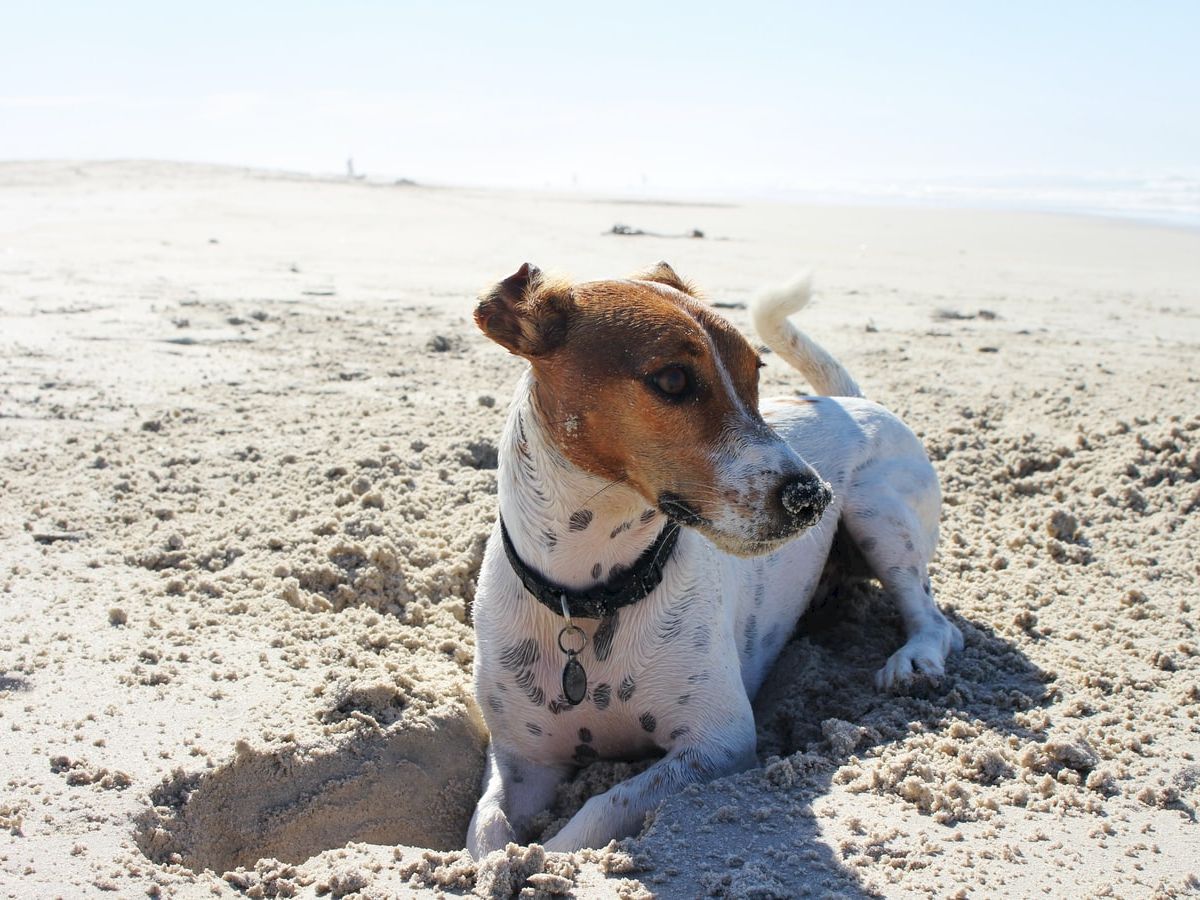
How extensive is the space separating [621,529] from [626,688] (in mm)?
542

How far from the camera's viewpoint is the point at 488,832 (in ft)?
10.9

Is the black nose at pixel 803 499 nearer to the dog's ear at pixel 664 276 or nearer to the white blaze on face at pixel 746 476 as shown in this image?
the white blaze on face at pixel 746 476

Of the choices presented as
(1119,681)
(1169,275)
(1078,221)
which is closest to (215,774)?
(1119,681)

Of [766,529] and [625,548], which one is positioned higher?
[766,529]

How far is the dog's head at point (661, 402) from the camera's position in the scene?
2859 millimetres

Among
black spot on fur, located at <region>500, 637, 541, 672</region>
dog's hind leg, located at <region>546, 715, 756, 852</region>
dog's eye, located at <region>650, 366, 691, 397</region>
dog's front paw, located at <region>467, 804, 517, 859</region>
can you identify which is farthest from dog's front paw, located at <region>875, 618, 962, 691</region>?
dog's eye, located at <region>650, 366, 691, 397</region>

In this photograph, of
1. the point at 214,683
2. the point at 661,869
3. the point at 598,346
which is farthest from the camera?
the point at 214,683

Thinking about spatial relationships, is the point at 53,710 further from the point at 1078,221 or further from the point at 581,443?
the point at 1078,221

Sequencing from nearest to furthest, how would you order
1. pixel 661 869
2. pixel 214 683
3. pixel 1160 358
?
pixel 661 869 → pixel 214 683 → pixel 1160 358

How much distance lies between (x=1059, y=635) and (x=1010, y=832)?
63.2 inches

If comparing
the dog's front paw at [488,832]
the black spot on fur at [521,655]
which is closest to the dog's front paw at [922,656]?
the black spot on fur at [521,655]

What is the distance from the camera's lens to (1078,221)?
20.8 m

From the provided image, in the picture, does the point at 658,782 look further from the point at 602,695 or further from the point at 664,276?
the point at 664,276

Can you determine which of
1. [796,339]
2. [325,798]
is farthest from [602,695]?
[796,339]
